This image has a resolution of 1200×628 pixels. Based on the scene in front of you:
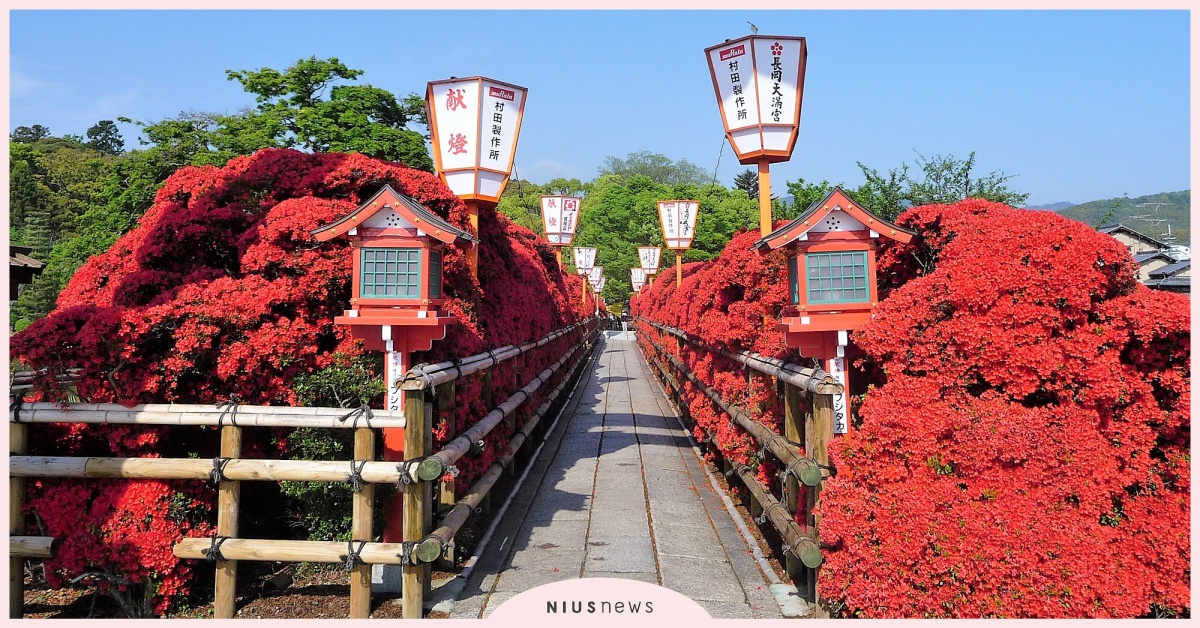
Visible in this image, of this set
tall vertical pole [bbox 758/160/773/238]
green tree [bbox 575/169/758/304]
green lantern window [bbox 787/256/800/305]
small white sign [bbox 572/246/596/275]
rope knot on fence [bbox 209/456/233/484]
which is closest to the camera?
rope knot on fence [bbox 209/456/233/484]

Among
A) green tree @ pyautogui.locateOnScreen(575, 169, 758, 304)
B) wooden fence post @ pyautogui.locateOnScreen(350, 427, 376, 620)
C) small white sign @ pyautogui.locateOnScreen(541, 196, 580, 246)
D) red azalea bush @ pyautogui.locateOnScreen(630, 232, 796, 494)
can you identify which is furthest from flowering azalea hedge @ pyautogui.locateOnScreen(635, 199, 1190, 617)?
green tree @ pyautogui.locateOnScreen(575, 169, 758, 304)

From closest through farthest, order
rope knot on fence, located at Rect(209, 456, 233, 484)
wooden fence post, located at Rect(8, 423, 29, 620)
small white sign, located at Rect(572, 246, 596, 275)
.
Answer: rope knot on fence, located at Rect(209, 456, 233, 484) → wooden fence post, located at Rect(8, 423, 29, 620) → small white sign, located at Rect(572, 246, 596, 275)

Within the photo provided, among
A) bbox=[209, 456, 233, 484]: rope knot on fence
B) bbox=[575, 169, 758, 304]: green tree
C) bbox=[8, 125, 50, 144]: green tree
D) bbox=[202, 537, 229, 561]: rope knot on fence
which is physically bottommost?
bbox=[202, 537, 229, 561]: rope knot on fence

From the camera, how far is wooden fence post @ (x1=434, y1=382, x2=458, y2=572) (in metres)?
5.24

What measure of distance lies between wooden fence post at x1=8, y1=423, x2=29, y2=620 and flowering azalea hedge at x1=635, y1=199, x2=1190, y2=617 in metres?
5.17

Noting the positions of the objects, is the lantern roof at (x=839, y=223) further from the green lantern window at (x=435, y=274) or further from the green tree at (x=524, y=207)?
the green tree at (x=524, y=207)

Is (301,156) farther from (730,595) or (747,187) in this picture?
(747,187)

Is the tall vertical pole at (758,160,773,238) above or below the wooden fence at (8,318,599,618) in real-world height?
above

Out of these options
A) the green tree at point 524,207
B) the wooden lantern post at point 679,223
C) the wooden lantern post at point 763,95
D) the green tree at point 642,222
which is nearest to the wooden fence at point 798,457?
the wooden lantern post at point 763,95

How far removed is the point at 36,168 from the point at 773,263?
4776 centimetres

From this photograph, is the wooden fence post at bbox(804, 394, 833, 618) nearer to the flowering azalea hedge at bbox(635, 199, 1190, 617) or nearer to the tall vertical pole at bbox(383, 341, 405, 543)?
the flowering azalea hedge at bbox(635, 199, 1190, 617)

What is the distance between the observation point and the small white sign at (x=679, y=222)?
1522cm

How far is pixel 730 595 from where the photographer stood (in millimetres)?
4762

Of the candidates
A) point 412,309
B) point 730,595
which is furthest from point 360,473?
point 730,595
